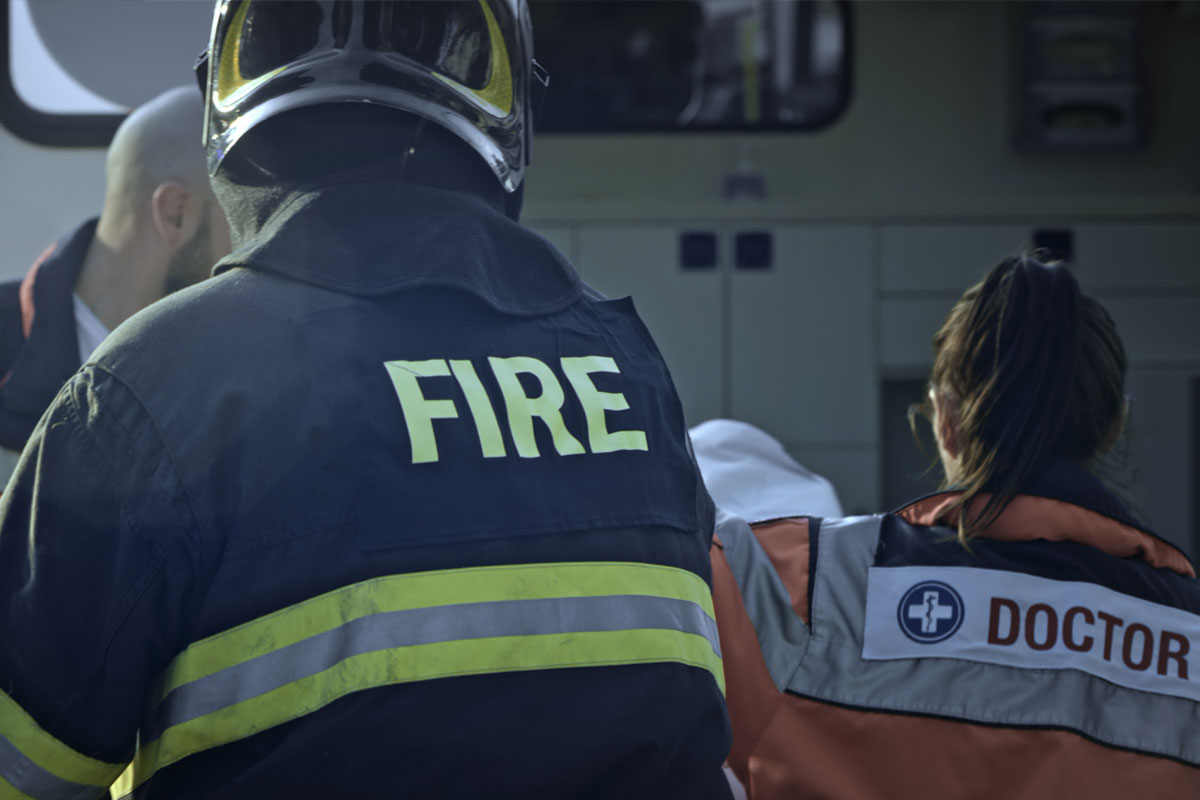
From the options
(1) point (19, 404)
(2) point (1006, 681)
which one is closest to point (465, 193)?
(2) point (1006, 681)

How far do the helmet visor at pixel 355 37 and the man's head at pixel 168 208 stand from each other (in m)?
1.45

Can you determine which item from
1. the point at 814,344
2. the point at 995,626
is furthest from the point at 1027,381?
the point at 814,344

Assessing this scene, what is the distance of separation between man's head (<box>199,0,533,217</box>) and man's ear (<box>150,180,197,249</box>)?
1.41 meters

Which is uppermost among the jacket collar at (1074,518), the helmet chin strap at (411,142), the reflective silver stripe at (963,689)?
the helmet chin strap at (411,142)

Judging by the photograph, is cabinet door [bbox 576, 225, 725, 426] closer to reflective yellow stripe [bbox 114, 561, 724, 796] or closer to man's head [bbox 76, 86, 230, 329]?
man's head [bbox 76, 86, 230, 329]

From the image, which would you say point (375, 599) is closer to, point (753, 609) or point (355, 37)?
point (355, 37)

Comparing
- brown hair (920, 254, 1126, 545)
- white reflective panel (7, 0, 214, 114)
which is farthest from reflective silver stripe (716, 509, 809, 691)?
white reflective panel (7, 0, 214, 114)

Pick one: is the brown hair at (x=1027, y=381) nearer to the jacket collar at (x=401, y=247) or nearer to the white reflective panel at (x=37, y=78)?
the jacket collar at (x=401, y=247)

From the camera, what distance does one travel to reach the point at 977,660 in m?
1.65

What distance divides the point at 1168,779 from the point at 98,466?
1.28 meters

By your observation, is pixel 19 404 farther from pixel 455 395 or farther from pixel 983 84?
pixel 983 84

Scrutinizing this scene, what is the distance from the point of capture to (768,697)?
1.66 m

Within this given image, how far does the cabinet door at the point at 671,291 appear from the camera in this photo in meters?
4.26

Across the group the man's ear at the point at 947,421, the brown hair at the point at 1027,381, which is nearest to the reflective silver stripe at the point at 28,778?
the brown hair at the point at 1027,381
